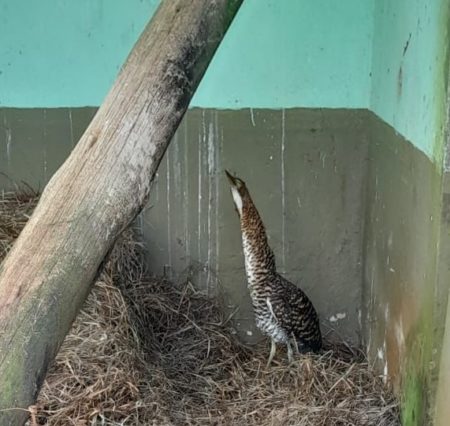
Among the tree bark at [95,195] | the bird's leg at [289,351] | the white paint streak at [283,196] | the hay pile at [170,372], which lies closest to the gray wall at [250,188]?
the white paint streak at [283,196]

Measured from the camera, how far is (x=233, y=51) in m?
3.52

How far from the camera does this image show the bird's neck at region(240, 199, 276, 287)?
3.36 meters

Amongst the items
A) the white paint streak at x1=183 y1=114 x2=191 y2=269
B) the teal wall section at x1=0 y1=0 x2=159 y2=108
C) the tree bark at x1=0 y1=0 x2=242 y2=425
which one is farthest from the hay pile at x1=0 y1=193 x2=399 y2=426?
the tree bark at x1=0 y1=0 x2=242 y2=425

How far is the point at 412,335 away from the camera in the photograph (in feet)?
8.79

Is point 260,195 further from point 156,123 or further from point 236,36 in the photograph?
point 156,123

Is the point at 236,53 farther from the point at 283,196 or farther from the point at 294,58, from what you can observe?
the point at 283,196

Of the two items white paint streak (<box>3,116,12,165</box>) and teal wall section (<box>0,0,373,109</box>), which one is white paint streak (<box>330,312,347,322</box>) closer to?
teal wall section (<box>0,0,373,109</box>)

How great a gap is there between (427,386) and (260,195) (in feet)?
4.81

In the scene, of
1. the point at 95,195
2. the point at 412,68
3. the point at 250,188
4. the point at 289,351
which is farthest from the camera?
the point at 250,188

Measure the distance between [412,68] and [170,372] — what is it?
5.32ft

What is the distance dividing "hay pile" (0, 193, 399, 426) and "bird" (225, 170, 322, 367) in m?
0.16

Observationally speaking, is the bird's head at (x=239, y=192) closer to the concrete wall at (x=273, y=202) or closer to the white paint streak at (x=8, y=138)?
the concrete wall at (x=273, y=202)

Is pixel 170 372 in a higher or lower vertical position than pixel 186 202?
lower

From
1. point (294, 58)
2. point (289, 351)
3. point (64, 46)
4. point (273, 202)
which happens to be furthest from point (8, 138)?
point (289, 351)
